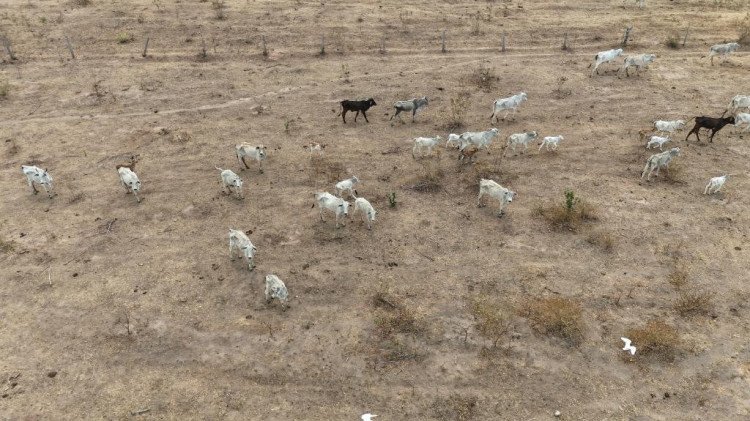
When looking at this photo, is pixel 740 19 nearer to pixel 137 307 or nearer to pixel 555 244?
pixel 555 244

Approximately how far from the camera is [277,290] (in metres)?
11.9

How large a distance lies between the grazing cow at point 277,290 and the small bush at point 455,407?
4225 mm

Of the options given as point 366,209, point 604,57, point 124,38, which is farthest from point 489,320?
point 124,38

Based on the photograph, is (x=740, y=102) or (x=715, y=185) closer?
(x=715, y=185)

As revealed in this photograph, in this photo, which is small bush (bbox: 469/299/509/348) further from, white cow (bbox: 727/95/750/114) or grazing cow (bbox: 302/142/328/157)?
white cow (bbox: 727/95/750/114)

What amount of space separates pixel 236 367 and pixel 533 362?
6.40 metres

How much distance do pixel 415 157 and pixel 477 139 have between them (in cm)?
226

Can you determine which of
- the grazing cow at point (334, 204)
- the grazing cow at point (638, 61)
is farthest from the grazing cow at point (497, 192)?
the grazing cow at point (638, 61)

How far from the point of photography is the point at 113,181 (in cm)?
1700

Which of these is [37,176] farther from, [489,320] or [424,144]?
[489,320]

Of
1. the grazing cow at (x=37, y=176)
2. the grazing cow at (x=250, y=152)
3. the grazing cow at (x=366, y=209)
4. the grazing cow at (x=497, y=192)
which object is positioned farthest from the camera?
the grazing cow at (x=250, y=152)

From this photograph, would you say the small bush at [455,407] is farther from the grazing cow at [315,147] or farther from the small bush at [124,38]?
the small bush at [124,38]

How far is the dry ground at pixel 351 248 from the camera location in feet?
34.2

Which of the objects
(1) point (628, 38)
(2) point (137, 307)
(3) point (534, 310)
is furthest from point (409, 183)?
(1) point (628, 38)
